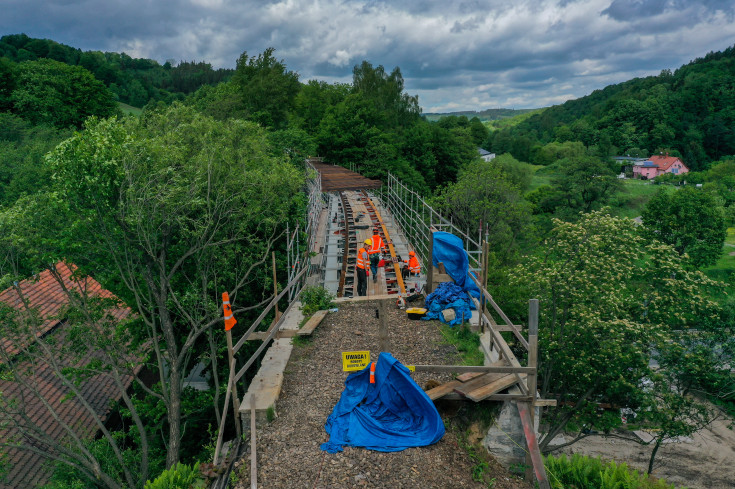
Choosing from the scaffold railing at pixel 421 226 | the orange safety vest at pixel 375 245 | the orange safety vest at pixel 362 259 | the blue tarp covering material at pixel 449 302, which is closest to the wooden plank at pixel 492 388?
the blue tarp covering material at pixel 449 302

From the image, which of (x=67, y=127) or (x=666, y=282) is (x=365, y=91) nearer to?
(x=67, y=127)

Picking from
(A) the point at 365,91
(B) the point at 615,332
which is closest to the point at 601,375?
(B) the point at 615,332

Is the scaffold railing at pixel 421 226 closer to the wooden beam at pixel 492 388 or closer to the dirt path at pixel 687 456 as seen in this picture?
the wooden beam at pixel 492 388

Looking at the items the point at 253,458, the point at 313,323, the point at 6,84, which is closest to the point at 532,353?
the point at 253,458

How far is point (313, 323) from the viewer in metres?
11.2

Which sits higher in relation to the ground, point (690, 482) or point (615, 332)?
point (615, 332)

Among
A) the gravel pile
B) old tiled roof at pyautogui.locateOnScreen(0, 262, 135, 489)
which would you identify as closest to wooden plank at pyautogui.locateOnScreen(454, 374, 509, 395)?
the gravel pile

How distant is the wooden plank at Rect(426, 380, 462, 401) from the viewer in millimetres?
7605

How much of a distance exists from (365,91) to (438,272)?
5196 centimetres

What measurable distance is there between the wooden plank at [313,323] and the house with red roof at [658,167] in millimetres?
95108

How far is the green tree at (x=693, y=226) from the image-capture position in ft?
115

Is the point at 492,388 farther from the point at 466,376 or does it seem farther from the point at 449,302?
the point at 449,302

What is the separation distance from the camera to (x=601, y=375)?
14.9 meters

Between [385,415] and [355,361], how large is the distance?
1.04 m
